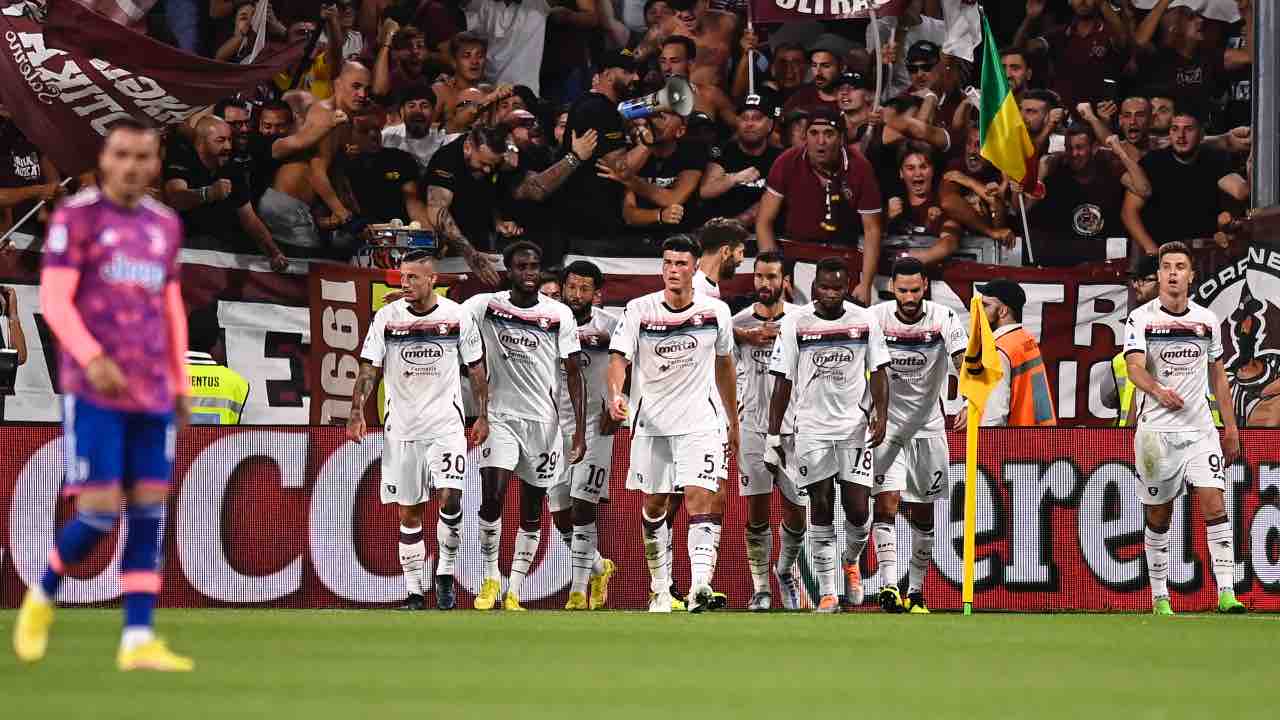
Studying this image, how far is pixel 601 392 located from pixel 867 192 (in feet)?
13.8

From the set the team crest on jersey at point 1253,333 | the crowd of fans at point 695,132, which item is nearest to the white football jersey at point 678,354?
the crowd of fans at point 695,132

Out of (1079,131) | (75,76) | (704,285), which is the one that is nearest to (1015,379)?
(704,285)

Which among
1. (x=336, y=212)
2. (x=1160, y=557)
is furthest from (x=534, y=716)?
(x=336, y=212)

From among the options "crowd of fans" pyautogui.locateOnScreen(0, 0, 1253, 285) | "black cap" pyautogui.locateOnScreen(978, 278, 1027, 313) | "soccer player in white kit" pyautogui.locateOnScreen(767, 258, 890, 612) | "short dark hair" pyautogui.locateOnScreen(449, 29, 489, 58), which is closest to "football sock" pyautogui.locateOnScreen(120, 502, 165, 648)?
"soccer player in white kit" pyautogui.locateOnScreen(767, 258, 890, 612)

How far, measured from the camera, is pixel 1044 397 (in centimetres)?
1630

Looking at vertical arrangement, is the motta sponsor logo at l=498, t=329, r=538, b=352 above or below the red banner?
above

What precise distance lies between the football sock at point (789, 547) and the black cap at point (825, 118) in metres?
4.86

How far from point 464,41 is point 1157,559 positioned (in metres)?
8.94

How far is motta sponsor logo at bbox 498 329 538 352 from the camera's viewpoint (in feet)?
46.8

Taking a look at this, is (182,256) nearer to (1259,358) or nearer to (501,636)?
(501,636)

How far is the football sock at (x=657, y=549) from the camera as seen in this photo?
13.7 m

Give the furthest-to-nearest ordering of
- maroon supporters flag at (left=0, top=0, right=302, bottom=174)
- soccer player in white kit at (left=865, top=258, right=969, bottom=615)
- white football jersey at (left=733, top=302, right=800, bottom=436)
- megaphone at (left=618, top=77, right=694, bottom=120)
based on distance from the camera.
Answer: megaphone at (left=618, top=77, right=694, bottom=120) < maroon supporters flag at (left=0, top=0, right=302, bottom=174) < white football jersey at (left=733, top=302, right=800, bottom=436) < soccer player in white kit at (left=865, top=258, right=969, bottom=615)

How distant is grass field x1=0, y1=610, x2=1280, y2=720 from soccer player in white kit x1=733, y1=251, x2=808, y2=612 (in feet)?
6.62

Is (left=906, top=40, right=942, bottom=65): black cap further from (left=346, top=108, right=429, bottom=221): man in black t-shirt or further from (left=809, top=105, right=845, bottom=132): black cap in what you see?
(left=346, top=108, right=429, bottom=221): man in black t-shirt
